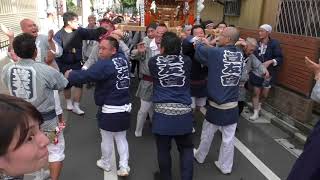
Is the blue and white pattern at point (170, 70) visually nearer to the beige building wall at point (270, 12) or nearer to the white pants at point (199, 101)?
the white pants at point (199, 101)

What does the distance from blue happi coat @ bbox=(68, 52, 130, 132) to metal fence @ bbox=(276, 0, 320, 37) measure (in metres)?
4.32

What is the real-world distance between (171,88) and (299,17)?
174 inches

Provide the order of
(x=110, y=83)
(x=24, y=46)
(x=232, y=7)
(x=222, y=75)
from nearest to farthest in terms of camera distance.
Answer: (x=24, y=46)
(x=110, y=83)
(x=222, y=75)
(x=232, y=7)

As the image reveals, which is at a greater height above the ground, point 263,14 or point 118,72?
point 263,14

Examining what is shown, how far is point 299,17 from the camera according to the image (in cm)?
687

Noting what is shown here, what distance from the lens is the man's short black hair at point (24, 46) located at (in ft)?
10.5

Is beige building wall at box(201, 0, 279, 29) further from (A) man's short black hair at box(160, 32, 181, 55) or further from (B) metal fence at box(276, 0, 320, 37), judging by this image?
(A) man's short black hair at box(160, 32, 181, 55)

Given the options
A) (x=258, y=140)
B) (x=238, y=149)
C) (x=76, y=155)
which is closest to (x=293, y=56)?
(x=258, y=140)

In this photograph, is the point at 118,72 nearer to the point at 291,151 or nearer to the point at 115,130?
the point at 115,130

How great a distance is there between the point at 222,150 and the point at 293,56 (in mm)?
3186

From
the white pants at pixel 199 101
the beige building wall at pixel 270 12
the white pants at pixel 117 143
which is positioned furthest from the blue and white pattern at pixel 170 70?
the beige building wall at pixel 270 12

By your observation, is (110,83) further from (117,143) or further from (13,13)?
(13,13)

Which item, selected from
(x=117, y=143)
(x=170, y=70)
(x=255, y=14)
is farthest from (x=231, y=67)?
(x=255, y=14)

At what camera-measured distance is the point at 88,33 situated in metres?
6.26
